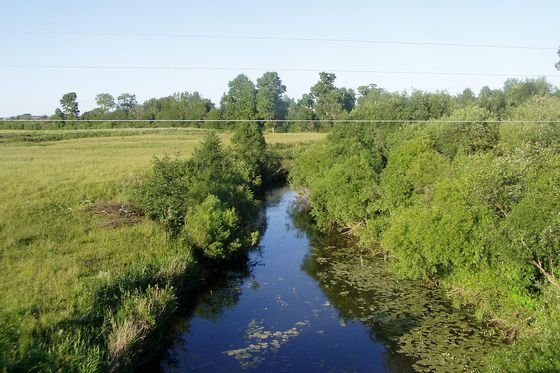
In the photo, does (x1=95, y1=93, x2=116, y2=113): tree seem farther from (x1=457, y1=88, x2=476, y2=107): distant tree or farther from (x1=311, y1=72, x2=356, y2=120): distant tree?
(x1=457, y1=88, x2=476, y2=107): distant tree

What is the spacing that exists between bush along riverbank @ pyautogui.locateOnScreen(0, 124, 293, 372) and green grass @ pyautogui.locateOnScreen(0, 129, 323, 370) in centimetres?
6

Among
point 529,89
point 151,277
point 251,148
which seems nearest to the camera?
point 151,277

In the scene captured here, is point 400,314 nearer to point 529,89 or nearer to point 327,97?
point 529,89

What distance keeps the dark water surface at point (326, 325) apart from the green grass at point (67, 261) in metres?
2.64

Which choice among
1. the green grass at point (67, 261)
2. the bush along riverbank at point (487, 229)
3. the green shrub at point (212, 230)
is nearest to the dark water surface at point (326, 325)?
the bush along riverbank at point (487, 229)

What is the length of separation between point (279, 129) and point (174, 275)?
8806cm

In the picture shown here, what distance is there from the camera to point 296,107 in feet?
431

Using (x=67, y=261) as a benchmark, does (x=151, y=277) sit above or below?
below

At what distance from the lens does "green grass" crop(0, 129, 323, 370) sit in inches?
530

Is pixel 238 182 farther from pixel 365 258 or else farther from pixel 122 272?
pixel 122 272

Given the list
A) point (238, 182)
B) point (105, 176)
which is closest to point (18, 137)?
point (105, 176)

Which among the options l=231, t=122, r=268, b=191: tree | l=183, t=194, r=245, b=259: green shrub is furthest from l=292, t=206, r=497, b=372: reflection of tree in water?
l=231, t=122, r=268, b=191: tree

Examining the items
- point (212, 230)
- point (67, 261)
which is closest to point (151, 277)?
point (67, 261)

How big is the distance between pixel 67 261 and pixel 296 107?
113 meters
